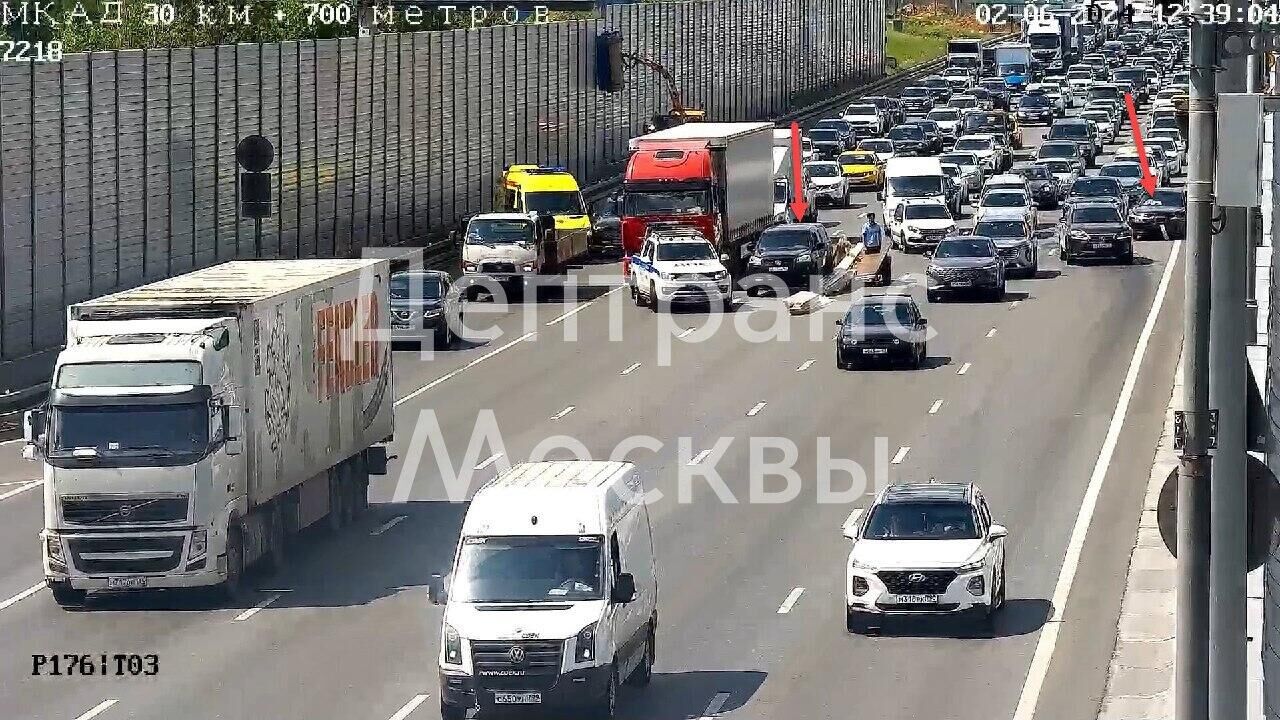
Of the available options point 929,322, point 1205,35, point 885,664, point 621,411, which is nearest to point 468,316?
point 929,322

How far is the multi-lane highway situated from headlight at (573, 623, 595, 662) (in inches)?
53.2

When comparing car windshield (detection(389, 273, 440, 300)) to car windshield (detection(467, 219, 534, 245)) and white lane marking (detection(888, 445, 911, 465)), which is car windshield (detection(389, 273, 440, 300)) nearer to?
car windshield (detection(467, 219, 534, 245))

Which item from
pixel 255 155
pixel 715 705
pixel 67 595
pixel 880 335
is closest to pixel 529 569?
pixel 715 705

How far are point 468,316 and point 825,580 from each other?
100 feet

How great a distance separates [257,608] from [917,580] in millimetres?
7933

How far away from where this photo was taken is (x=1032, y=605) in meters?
29.5

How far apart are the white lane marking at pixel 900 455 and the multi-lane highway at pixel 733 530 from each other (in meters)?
0.18

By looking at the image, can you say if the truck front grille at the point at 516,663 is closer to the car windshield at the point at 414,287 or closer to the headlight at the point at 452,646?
the headlight at the point at 452,646

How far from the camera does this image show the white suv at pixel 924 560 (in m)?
27.7

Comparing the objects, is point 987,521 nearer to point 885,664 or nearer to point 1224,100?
point 885,664

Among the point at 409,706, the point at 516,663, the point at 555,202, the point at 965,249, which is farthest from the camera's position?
the point at 555,202

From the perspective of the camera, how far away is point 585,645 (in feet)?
76.0

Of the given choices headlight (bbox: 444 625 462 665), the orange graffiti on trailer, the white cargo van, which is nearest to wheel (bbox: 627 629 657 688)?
the white cargo van

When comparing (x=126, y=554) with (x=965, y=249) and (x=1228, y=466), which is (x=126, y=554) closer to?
(x=1228, y=466)
